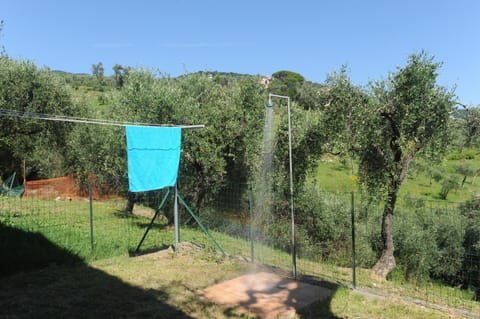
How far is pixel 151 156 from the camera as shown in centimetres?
710

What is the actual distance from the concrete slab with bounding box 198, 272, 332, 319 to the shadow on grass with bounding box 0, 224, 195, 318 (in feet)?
2.57

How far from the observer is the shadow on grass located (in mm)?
4719

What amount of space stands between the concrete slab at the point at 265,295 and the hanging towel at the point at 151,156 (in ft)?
7.91

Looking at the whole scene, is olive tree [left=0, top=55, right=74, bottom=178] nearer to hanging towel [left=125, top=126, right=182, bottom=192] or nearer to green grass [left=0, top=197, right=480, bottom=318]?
green grass [left=0, top=197, right=480, bottom=318]

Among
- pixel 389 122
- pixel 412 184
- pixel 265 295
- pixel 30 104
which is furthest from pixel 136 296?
A: pixel 412 184

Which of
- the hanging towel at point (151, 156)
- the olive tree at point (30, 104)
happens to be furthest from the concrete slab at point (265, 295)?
the olive tree at point (30, 104)

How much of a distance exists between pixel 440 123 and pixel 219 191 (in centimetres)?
680

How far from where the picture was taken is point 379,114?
29.8 feet

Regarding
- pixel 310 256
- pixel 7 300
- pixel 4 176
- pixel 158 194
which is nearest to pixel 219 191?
pixel 158 194

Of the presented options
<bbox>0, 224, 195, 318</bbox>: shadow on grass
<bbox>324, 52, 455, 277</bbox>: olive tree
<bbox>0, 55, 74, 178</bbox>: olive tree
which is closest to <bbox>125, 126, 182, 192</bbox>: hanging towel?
<bbox>0, 224, 195, 318</bbox>: shadow on grass

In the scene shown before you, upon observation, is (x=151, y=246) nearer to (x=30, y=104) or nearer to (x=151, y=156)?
(x=151, y=156)

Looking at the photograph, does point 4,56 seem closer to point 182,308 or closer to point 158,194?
point 158,194

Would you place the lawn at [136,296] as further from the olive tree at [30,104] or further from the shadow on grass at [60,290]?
the olive tree at [30,104]

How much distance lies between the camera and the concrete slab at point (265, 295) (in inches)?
195
